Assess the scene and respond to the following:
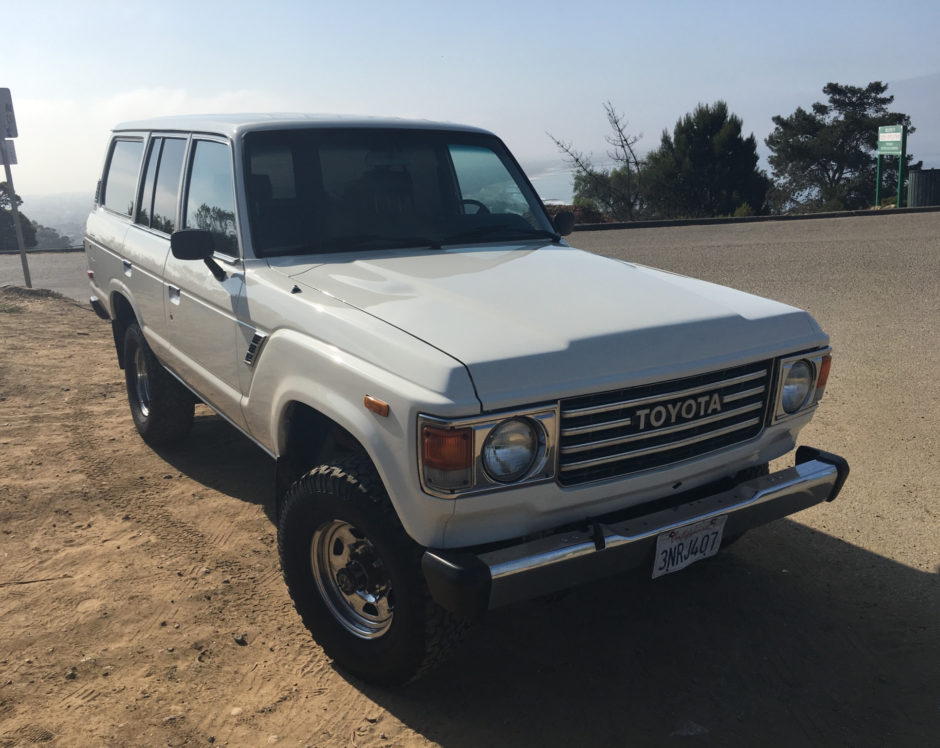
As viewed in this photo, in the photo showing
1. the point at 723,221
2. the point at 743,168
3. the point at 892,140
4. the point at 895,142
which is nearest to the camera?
the point at 723,221

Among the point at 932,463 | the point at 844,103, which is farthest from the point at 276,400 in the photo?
the point at 844,103

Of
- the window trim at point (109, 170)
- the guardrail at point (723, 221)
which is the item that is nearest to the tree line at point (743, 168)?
the guardrail at point (723, 221)

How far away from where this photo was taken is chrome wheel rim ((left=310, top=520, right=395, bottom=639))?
2.92m

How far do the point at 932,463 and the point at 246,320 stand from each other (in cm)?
403

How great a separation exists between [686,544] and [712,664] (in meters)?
0.67

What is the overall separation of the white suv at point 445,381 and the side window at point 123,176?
3.72 feet

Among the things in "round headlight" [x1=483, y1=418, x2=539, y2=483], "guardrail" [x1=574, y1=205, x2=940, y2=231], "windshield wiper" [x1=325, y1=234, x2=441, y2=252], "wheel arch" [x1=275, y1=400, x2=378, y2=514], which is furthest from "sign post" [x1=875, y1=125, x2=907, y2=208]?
"round headlight" [x1=483, y1=418, x2=539, y2=483]

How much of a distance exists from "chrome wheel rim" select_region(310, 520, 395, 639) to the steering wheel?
6.28 ft

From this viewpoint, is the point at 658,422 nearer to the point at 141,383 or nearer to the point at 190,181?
the point at 190,181

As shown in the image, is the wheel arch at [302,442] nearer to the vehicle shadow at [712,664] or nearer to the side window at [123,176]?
the vehicle shadow at [712,664]

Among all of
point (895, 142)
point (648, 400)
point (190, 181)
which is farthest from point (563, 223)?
point (895, 142)

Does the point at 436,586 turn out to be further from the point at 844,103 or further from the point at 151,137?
the point at 844,103

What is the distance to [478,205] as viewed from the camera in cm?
427

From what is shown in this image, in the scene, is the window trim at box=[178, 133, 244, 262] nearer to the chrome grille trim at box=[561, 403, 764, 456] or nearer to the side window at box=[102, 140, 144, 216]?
the side window at box=[102, 140, 144, 216]
